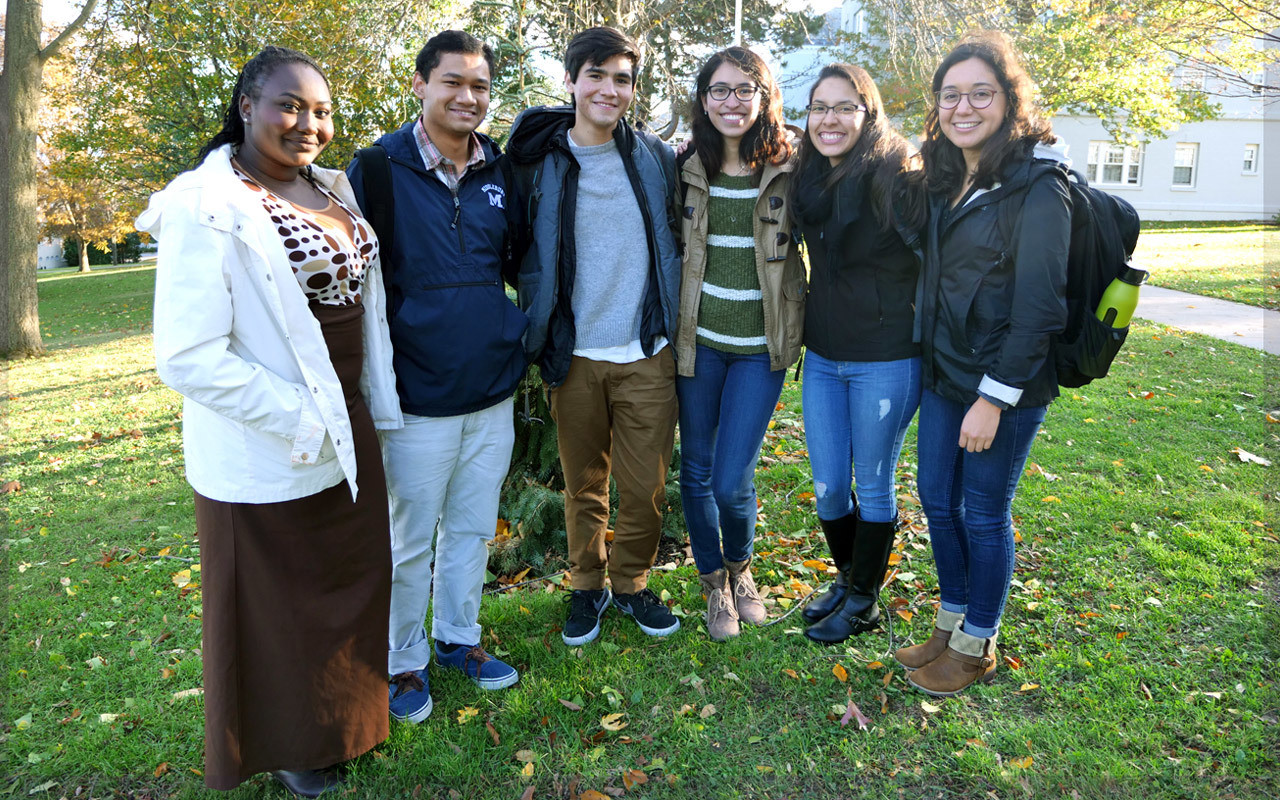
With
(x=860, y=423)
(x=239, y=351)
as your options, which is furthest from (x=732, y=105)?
(x=239, y=351)

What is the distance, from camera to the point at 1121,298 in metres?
2.85

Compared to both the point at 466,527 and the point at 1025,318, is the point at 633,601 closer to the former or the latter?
the point at 466,527

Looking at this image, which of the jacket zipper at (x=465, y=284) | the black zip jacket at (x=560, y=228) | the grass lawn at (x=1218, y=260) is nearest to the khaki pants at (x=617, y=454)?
the black zip jacket at (x=560, y=228)

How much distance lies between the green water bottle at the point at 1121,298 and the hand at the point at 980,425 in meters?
0.49

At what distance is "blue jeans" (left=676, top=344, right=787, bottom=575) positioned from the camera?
3537 millimetres

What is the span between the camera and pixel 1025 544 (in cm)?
468

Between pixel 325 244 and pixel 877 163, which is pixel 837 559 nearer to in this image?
pixel 877 163

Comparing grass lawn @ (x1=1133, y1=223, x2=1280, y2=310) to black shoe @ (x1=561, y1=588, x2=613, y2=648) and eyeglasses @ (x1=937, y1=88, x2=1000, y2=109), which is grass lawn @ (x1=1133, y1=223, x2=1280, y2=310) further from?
black shoe @ (x1=561, y1=588, x2=613, y2=648)

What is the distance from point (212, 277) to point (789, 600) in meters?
3.02

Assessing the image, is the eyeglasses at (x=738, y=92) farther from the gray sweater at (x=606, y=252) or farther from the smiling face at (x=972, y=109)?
the smiling face at (x=972, y=109)

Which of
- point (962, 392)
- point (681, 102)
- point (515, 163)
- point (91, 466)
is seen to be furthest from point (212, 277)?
point (681, 102)

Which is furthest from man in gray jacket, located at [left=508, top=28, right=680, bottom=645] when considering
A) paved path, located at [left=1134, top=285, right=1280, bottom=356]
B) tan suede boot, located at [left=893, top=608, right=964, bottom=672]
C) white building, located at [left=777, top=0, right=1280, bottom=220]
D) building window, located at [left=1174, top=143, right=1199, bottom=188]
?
building window, located at [left=1174, top=143, right=1199, bottom=188]

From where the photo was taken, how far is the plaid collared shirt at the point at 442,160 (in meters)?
3.03

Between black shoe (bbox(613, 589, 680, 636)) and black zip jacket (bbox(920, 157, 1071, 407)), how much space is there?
160 cm
